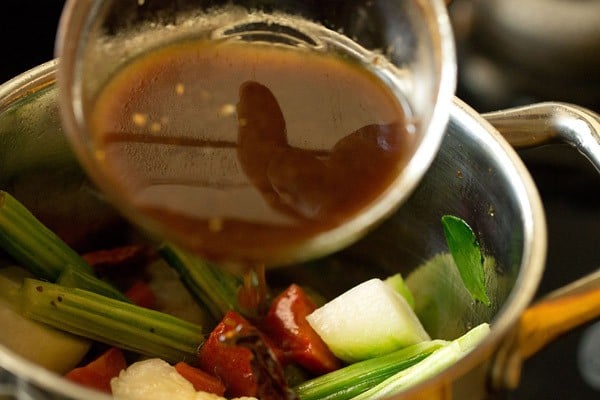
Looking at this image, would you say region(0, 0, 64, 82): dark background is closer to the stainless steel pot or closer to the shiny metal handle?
the stainless steel pot

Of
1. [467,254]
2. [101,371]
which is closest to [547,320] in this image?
[467,254]

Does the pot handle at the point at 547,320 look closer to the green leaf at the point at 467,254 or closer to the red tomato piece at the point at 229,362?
the green leaf at the point at 467,254

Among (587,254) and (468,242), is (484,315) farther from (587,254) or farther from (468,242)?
(587,254)

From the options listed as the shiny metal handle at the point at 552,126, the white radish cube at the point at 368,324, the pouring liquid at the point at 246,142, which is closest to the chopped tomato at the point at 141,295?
the white radish cube at the point at 368,324

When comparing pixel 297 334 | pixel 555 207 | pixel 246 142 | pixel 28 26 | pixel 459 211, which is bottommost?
pixel 555 207

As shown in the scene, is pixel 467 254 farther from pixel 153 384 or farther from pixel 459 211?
pixel 153 384
